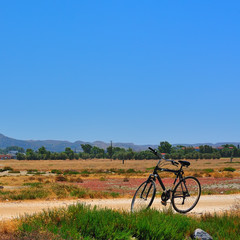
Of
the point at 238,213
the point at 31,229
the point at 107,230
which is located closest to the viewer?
the point at 31,229

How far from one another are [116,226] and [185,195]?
3504 mm

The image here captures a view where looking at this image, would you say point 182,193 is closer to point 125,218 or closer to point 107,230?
point 125,218

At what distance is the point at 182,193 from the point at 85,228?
4.18 metres

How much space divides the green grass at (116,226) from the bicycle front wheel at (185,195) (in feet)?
4.13

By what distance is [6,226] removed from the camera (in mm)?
9578

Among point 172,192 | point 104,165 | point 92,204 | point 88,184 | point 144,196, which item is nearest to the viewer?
point 172,192

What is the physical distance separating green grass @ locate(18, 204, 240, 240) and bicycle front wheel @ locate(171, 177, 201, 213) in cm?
126

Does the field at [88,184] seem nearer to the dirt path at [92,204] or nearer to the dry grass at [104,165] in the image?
the dirt path at [92,204]

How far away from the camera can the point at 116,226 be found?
9422 mm

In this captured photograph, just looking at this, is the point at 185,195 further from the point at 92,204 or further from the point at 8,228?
the point at 92,204

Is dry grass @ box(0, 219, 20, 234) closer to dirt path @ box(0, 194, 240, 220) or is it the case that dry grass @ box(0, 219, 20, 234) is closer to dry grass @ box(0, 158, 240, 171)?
dirt path @ box(0, 194, 240, 220)

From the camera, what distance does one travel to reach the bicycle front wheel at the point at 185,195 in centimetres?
1198

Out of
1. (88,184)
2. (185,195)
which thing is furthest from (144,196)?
(88,184)

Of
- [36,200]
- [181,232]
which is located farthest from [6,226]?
[36,200]
